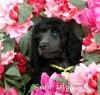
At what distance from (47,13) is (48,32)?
92 mm

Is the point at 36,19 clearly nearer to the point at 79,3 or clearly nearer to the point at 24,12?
the point at 24,12

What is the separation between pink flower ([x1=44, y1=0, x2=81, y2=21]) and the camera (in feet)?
3.37

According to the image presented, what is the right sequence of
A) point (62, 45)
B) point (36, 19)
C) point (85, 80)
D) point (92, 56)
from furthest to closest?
point (36, 19), point (62, 45), point (92, 56), point (85, 80)

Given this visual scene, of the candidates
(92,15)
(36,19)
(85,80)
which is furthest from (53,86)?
(36,19)

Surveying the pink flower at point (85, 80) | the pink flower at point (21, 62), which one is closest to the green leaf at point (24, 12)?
the pink flower at point (21, 62)

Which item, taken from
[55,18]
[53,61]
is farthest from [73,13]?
[53,61]

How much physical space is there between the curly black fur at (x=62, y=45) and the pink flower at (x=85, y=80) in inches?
8.4

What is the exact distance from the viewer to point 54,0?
1.06 metres

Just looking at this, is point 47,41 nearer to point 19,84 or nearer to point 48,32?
point 48,32

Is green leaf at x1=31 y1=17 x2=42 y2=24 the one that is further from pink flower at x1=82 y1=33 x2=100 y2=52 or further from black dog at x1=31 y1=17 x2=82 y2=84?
pink flower at x1=82 y1=33 x2=100 y2=52

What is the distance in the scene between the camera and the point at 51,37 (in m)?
0.98

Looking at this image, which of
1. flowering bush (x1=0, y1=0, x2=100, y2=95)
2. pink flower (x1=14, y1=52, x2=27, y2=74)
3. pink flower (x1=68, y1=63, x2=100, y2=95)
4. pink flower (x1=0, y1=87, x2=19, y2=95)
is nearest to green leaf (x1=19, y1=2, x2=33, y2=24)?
flowering bush (x1=0, y1=0, x2=100, y2=95)

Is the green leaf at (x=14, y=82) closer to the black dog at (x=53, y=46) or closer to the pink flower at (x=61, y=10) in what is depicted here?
the black dog at (x=53, y=46)

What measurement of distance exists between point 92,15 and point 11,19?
0.28 metres
